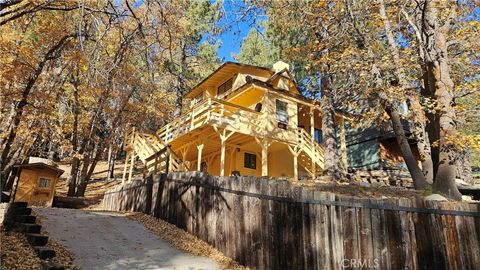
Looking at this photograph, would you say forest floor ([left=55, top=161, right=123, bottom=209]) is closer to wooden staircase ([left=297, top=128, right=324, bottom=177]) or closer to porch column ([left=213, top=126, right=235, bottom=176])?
porch column ([left=213, top=126, right=235, bottom=176])

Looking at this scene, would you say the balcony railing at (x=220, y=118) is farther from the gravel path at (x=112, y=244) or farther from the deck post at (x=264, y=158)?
the gravel path at (x=112, y=244)

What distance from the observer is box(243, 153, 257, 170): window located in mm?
21039

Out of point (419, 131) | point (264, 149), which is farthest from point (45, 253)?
point (264, 149)

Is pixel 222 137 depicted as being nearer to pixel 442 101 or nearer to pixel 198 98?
pixel 198 98

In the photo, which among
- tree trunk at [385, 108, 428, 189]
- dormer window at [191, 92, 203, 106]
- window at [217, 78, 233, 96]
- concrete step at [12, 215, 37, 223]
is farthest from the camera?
dormer window at [191, 92, 203, 106]

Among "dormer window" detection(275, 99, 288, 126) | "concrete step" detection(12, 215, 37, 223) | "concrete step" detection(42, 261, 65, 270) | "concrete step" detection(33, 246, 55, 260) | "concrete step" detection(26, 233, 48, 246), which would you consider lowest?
"concrete step" detection(42, 261, 65, 270)

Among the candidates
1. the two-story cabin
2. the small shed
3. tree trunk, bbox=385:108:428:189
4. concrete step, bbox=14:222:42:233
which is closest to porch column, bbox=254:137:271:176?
the two-story cabin

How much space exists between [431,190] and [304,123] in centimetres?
1661

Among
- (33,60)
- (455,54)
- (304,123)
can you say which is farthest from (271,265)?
(304,123)

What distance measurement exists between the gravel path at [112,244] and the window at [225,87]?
13857 millimetres

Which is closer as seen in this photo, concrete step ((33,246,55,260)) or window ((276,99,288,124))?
concrete step ((33,246,55,260))

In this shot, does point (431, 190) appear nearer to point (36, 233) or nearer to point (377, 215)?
point (377, 215)

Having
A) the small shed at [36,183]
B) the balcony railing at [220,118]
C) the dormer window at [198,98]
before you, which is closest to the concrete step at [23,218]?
the small shed at [36,183]

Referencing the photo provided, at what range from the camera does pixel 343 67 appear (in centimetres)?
1292
